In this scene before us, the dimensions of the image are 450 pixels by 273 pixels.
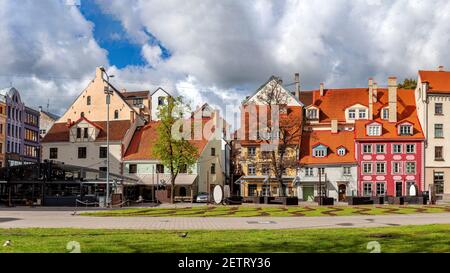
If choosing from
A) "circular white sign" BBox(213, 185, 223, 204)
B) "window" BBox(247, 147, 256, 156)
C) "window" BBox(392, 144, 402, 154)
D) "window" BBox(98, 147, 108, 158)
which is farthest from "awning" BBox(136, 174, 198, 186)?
"window" BBox(392, 144, 402, 154)

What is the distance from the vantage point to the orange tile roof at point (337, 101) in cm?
7556

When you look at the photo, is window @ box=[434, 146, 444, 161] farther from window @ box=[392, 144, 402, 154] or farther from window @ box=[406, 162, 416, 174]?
window @ box=[392, 144, 402, 154]

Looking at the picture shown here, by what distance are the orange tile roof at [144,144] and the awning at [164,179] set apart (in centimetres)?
231

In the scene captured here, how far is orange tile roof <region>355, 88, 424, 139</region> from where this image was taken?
68750mm

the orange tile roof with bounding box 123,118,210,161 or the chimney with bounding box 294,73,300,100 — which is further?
the chimney with bounding box 294,73,300,100

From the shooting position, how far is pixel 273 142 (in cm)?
6406

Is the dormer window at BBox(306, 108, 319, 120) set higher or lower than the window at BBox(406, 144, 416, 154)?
higher

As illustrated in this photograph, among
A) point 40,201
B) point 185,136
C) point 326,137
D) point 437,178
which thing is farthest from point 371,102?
point 40,201

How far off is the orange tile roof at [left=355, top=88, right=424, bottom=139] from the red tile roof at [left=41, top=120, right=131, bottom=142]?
2935 centimetres

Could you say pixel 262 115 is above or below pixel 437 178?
above

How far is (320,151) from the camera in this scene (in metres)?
69.8

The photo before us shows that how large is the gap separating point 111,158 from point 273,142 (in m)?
21.1
